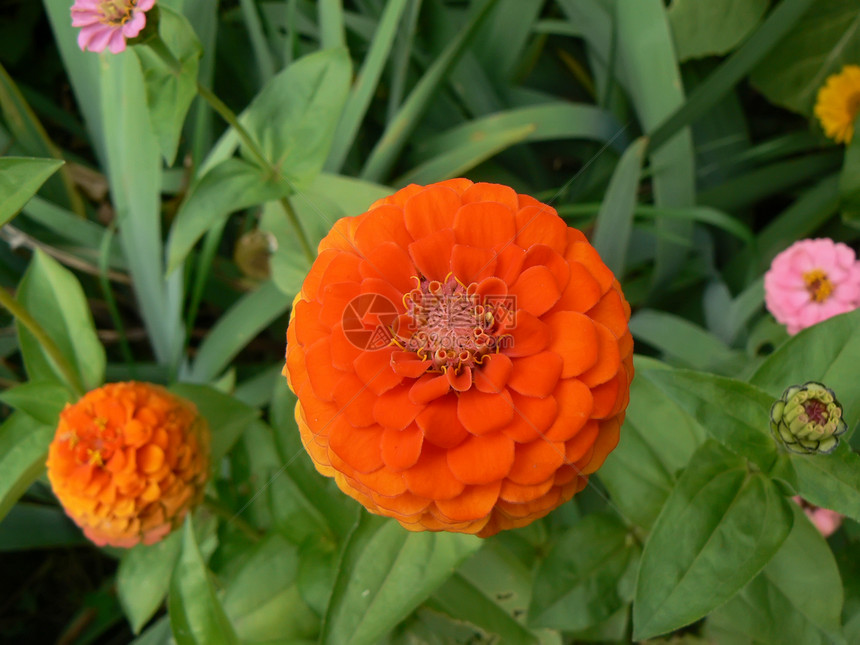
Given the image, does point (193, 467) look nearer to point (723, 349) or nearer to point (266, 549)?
point (266, 549)

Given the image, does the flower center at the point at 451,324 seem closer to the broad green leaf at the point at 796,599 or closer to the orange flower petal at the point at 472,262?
the orange flower petal at the point at 472,262

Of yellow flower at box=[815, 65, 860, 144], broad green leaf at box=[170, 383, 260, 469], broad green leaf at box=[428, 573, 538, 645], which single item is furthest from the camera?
yellow flower at box=[815, 65, 860, 144]


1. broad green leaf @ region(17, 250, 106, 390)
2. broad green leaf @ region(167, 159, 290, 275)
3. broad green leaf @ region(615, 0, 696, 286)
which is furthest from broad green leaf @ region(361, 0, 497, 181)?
broad green leaf @ region(17, 250, 106, 390)

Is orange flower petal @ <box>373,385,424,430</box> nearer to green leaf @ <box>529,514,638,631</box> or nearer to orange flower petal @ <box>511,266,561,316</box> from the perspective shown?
orange flower petal @ <box>511,266,561,316</box>

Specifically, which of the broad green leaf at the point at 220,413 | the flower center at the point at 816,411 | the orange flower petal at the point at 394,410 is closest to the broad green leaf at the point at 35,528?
the broad green leaf at the point at 220,413

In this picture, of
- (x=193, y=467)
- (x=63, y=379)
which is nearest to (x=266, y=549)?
(x=193, y=467)
